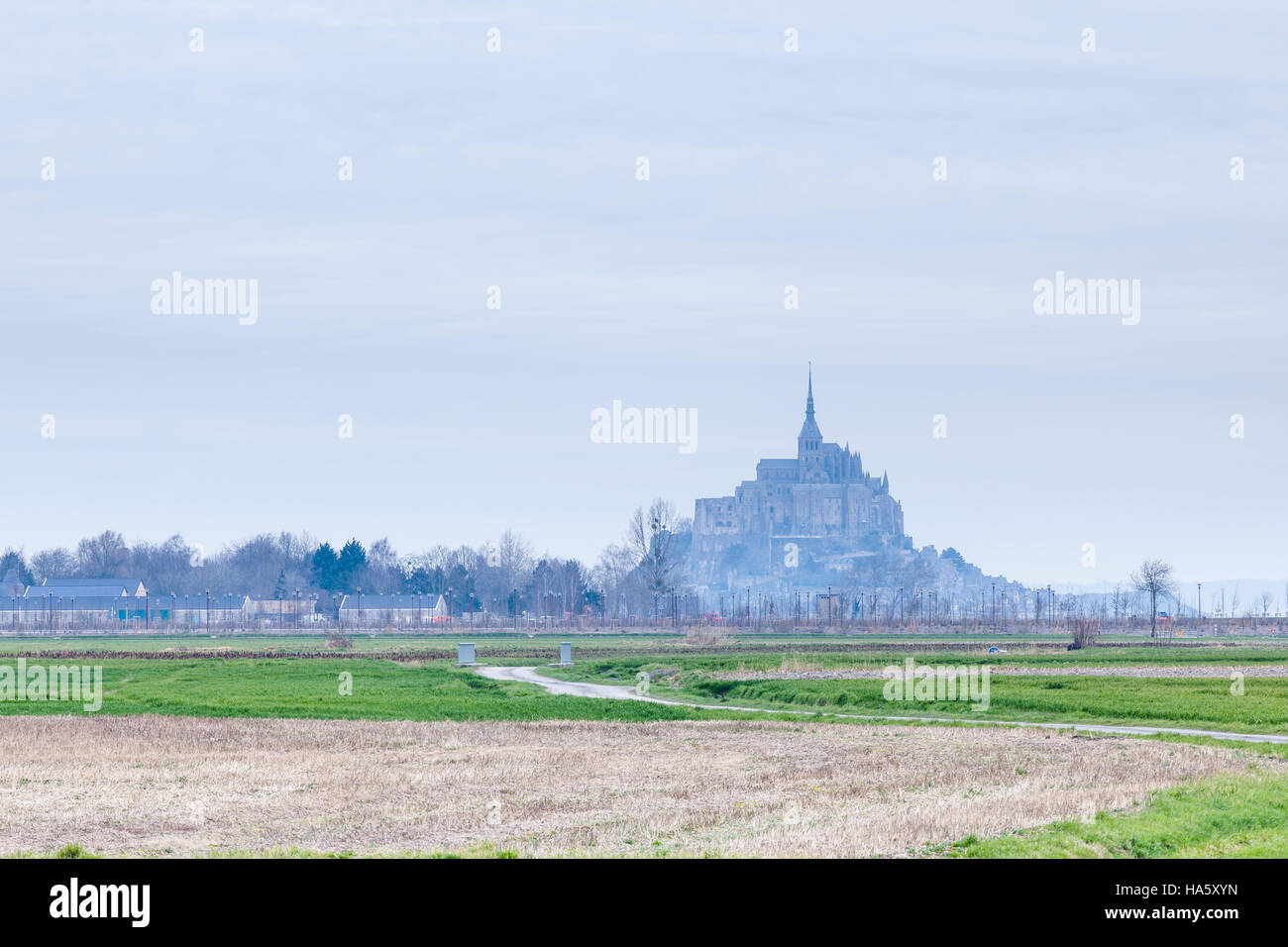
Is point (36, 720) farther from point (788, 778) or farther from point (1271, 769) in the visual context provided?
point (1271, 769)

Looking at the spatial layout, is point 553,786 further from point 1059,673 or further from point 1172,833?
point 1059,673

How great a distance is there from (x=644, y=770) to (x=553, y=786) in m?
4.02

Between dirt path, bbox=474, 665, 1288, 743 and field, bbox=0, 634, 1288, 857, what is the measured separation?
1147 mm

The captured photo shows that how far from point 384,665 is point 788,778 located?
61.1m

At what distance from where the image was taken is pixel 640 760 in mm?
39094

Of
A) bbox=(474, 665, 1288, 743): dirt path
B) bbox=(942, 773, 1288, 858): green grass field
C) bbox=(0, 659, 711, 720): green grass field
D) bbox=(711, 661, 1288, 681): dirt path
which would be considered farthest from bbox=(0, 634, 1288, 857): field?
bbox=(474, 665, 1288, 743): dirt path

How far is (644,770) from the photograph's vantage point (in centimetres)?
3669

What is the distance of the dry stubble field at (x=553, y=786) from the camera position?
973 inches

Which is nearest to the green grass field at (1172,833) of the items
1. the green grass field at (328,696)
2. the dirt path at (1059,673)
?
the green grass field at (328,696)

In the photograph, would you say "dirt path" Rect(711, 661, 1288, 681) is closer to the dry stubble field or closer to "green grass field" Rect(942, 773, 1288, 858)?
the dry stubble field

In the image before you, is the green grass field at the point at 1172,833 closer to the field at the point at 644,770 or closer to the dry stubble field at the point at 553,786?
the field at the point at 644,770

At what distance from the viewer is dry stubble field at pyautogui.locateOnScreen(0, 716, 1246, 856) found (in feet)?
81.1

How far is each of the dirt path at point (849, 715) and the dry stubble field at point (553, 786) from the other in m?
3.39
